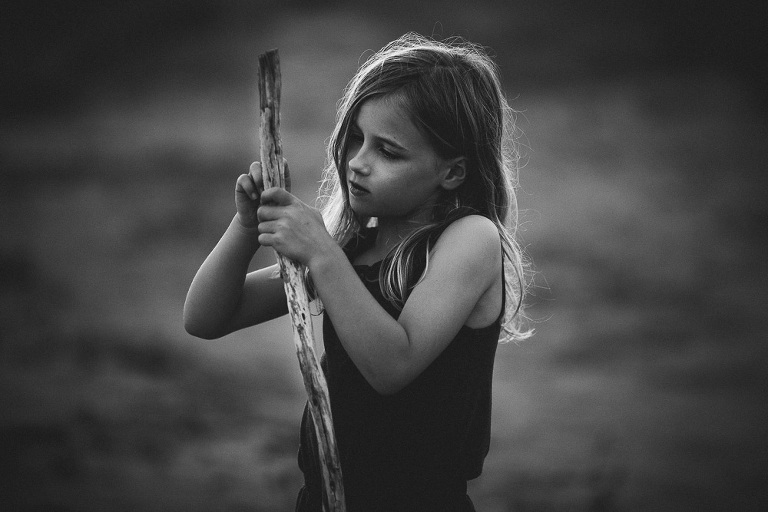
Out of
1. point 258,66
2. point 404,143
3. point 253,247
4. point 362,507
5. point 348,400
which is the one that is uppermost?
point 258,66

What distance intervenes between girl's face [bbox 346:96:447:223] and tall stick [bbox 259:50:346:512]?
0.71ft

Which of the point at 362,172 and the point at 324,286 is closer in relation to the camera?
the point at 324,286

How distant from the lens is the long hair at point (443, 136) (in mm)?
1648

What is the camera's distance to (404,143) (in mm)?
1637

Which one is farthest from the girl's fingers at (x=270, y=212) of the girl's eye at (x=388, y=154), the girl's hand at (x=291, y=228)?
the girl's eye at (x=388, y=154)

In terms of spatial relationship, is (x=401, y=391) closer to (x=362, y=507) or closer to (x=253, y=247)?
(x=362, y=507)

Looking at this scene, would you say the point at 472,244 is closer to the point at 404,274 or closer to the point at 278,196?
the point at 404,274

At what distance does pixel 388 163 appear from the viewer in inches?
63.9

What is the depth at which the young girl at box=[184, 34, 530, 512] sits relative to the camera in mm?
1476

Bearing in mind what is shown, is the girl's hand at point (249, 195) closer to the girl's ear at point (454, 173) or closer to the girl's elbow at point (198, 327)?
the girl's elbow at point (198, 327)

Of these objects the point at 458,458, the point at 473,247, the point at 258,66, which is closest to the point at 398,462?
the point at 458,458

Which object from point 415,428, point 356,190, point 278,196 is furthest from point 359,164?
point 415,428

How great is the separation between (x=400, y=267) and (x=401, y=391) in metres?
0.26

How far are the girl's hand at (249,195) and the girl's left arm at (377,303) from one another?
10cm
